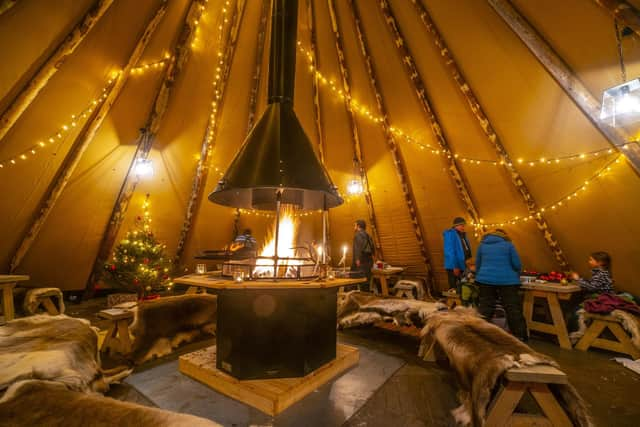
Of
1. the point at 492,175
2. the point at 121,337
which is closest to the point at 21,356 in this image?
the point at 121,337

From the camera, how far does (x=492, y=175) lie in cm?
491

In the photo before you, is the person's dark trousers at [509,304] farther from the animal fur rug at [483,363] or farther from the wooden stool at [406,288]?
the wooden stool at [406,288]

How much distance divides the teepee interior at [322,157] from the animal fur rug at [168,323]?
5.7 inches

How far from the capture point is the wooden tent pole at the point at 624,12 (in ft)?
8.27

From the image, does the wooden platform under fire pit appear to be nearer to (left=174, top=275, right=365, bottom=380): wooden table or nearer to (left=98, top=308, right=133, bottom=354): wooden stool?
(left=174, top=275, right=365, bottom=380): wooden table

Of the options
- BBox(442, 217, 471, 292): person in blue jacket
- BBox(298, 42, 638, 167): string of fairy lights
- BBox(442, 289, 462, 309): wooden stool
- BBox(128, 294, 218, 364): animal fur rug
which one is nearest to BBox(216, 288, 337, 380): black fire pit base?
BBox(128, 294, 218, 364): animal fur rug

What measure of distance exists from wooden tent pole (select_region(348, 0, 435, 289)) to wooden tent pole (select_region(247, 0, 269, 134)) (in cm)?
154

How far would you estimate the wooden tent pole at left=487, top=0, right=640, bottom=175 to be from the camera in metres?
3.19

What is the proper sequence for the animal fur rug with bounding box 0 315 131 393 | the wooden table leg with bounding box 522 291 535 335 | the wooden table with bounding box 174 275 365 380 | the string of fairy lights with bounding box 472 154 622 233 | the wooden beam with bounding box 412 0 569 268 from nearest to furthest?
the animal fur rug with bounding box 0 315 131 393, the wooden table with bounding box 174 275 365 380, the string of fairy lights with bounding box 472 154 622 233, the wooden table leg with bounding box 522 291 535 335, the wooden beam with bounding box 412 0 569 268

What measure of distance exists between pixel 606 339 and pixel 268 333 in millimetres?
4337

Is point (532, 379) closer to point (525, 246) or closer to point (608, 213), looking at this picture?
point (608, 213)

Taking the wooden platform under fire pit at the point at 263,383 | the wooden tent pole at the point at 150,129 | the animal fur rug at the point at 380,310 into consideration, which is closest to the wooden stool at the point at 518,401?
the wooden platform under fire pit at the point at 263,383

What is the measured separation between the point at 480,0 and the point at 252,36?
3887 mm

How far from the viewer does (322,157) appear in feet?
22.5
